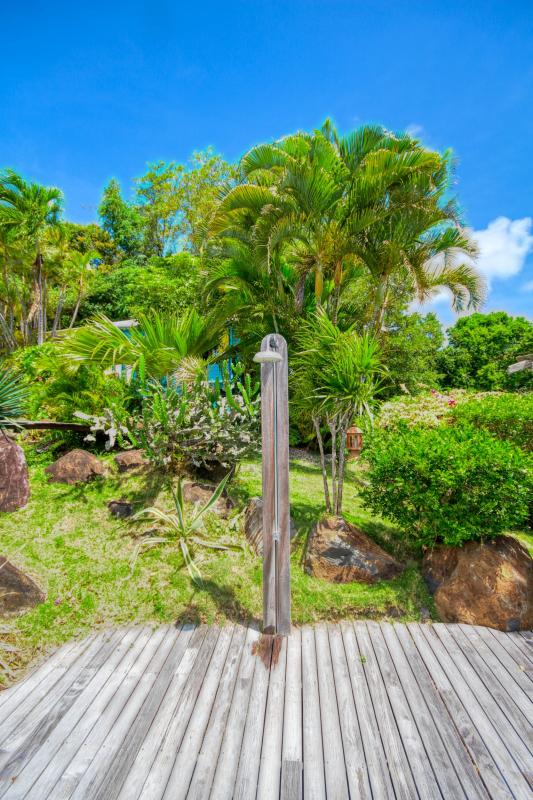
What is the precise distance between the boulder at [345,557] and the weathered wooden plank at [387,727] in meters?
0.60

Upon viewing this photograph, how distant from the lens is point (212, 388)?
5.80 metres

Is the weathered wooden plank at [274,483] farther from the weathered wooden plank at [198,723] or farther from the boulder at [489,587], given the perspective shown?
the boulder at [489,587]

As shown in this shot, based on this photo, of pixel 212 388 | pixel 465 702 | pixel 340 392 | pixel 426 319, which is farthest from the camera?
pixel 426 319

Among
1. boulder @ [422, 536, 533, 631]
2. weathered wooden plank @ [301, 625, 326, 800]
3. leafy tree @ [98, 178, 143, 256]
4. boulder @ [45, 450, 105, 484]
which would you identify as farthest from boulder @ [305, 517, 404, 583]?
leafy tree @ [98, 178, 143, 256]

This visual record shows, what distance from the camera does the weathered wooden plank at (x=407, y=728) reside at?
79.7 inches

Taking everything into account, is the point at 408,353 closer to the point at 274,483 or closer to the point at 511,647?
the point at 511,647

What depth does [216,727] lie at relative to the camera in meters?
2.34

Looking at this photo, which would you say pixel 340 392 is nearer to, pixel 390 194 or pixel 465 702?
pixel 465 702

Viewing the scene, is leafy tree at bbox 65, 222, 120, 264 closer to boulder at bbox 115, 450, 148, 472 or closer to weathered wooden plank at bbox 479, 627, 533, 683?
boulder at bbox 115, 450, 148, 472

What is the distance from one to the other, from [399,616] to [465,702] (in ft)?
2.96

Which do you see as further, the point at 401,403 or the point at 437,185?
the point at 401,403

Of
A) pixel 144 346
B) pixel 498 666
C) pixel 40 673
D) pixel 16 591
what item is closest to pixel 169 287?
pixel 144 346

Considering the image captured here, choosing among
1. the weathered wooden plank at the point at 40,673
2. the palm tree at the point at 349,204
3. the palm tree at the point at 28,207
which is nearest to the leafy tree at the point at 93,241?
the palm tree at the point at 28,207

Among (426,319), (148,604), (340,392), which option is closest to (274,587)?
(148,604)
